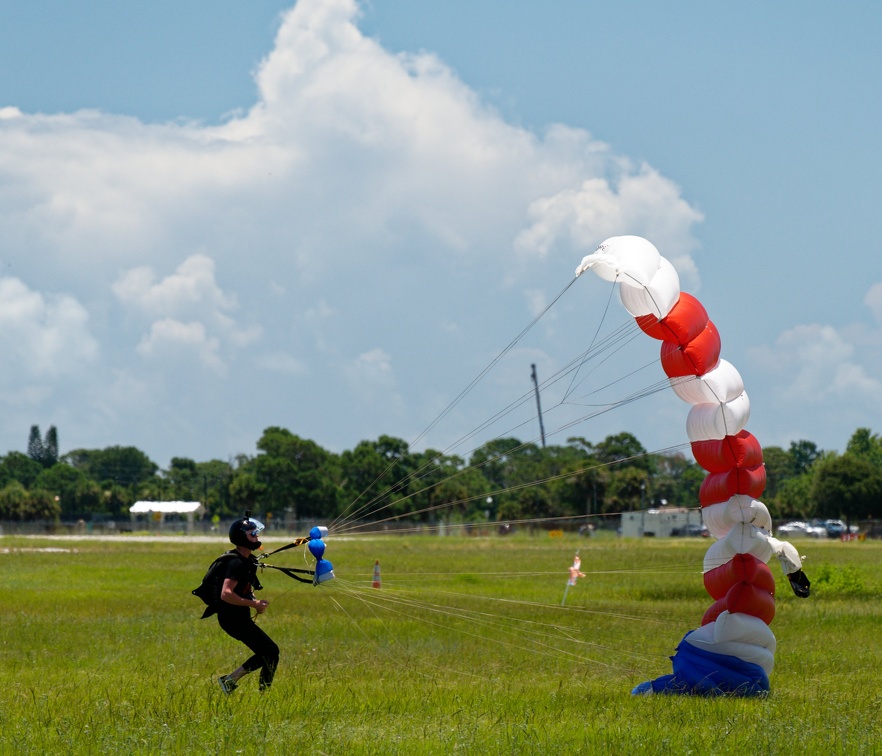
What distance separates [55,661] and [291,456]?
351 feet

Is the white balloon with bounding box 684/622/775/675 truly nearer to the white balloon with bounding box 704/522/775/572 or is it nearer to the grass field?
the grass field

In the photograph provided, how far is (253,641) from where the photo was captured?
36.5 feet

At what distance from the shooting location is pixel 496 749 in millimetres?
8844

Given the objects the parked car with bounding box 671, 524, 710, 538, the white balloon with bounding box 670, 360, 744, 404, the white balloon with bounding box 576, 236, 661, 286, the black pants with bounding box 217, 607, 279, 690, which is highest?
the white balloon with bounding box 576, 236, 661, 286

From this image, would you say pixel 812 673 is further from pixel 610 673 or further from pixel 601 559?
pixel 601 559

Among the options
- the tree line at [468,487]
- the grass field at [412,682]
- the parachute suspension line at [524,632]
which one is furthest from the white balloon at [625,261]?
the tree line at [468,487]

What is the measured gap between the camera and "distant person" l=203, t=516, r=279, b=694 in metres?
10.8

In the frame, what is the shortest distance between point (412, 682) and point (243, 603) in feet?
9.74

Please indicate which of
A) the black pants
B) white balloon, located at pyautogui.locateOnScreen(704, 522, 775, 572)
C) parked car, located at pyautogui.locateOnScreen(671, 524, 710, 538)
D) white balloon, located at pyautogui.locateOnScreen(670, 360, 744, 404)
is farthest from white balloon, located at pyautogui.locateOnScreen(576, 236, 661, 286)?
parked car, located at pyautogui.locateOnScreen(671, 524, 710, 538)

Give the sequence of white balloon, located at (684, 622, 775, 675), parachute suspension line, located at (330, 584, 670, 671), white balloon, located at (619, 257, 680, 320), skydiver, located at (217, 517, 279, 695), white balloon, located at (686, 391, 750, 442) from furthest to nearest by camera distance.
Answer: parachute suspension line, located at (330, 584, 670, 671) < white balloon, located at (686, 391, 750, 442) < white balloon, located at (619, 257, 680, 320) < white balloon, located at (684, 622, 775, 675) < skydiver, located at (217, 517, 279, 695)

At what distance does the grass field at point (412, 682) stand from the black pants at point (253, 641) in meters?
0.25

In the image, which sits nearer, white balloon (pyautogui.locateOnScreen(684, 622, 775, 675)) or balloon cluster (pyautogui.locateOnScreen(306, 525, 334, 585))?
balloon cluster (pyautogui.locateOnScreen(306, 525, 334, 585))

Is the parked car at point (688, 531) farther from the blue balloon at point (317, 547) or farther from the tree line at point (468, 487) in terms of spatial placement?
the blue balloon at point (317, 547)

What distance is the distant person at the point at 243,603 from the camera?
10.8m
